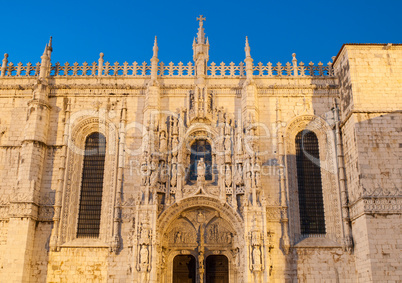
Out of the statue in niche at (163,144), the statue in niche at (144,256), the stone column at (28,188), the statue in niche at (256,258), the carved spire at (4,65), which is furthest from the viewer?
the carved spire at (4,65)

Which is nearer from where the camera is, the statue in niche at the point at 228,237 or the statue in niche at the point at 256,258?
the statue in niche at the point at 256,258

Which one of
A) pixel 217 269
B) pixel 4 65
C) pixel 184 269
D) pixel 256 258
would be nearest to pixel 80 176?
pixel 184 269

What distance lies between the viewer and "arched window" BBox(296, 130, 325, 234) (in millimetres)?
20891

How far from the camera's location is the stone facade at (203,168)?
750 inches

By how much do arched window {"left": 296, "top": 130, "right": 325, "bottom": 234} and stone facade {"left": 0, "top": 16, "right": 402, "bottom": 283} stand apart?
0.31 meters

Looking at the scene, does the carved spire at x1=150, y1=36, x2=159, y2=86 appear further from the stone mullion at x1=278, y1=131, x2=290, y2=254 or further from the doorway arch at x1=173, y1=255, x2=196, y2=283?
the doorway arch at x1=173, y1=255, x2=196, y2=283

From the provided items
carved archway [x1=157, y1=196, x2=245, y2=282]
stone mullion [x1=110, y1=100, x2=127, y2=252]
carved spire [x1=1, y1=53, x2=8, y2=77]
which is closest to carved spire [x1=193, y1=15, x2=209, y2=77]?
stone mullion [x1=110, y1=100, x2=127, y2=252]

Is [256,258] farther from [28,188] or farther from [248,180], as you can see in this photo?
[28,188]

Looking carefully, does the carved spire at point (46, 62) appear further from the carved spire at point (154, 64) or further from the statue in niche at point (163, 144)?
the statue in niche at point (163, 144)

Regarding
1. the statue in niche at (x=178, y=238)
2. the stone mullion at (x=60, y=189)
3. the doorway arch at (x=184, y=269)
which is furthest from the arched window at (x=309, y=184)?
the stone mullion at (x=60, y=189)

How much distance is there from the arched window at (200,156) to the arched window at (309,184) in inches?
175

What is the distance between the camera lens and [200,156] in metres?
22.0

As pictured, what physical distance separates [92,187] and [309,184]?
10.7 m

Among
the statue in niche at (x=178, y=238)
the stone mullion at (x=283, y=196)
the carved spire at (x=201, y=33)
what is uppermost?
the carved spire at (x=201, y=33)
